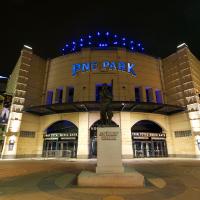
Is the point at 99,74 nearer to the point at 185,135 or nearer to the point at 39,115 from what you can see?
the point at 39,115

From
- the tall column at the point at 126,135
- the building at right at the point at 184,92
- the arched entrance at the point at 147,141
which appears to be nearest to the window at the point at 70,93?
the tall column at the point at 126,135

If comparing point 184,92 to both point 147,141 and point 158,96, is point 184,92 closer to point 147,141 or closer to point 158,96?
point 158,96

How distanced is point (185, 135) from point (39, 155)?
25936mm

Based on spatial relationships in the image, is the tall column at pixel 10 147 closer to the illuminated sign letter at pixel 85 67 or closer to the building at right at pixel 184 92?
the illuminated sign letter at pixel 85 67

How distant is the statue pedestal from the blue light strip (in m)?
29.2

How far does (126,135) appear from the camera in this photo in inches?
953

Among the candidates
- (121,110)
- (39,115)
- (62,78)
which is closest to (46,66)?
(62,78)

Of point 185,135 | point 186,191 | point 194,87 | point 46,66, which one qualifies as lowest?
point 186,191

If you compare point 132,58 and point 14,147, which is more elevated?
point 132,58

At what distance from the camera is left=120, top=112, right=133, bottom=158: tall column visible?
23.5 m

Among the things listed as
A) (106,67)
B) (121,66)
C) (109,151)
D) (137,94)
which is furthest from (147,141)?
(109,151)

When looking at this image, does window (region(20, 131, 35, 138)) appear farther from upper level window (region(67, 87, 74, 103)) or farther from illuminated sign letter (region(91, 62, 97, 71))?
illuminated sign letter (region(91, 62, 97, 71))

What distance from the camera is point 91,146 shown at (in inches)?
969

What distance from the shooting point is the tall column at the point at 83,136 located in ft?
77.2
